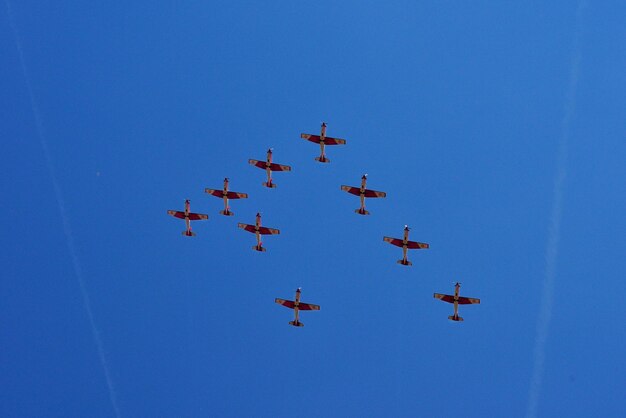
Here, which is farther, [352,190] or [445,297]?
[445,297]

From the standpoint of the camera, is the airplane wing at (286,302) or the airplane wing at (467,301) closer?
the airplane wing at (467,301)

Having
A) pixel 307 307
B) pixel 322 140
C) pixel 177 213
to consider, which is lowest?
pixel 307 307

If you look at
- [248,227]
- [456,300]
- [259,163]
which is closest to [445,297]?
[456,300]

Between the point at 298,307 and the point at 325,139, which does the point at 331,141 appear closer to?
the point at 325,139

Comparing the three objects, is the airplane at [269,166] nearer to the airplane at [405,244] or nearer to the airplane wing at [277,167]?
the airplane wing at [277,167]

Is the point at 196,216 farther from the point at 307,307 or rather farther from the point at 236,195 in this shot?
the point at 307,307

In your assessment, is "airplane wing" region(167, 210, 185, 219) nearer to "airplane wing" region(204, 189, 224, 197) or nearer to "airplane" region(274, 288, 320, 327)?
"airplane wing" region(204, 189, 224, 197)

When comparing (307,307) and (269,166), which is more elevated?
(269,166)

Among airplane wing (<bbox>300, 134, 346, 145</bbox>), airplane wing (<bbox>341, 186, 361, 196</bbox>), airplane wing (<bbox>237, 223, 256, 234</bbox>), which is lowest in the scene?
airplane wing (<bbox>237, 223, 256, 234</bbox>)

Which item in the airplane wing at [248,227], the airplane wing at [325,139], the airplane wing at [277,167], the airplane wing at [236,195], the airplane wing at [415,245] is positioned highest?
the airplane wing at [325,139]

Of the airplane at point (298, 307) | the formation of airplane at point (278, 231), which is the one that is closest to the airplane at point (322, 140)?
the formation of airplane at point (278, 231)

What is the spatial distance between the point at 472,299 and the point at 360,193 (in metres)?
8.21

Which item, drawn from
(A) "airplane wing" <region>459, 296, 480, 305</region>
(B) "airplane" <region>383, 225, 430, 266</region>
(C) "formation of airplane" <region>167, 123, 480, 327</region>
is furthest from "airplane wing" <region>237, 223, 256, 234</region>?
(A) "airplane wing" <region>459, 296, 480, 305</region>

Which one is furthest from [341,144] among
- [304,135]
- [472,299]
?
[472,299]
